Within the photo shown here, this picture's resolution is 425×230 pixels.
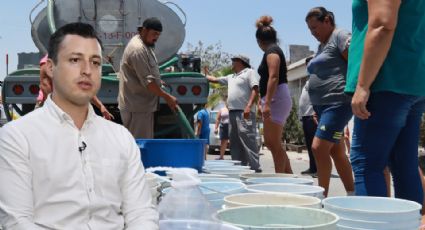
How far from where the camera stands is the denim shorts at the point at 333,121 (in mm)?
3975

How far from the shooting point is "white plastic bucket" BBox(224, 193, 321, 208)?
2.32 m

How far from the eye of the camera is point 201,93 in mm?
6773

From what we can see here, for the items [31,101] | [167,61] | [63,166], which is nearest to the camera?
[63,166]

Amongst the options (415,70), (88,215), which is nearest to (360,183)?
(415,70)

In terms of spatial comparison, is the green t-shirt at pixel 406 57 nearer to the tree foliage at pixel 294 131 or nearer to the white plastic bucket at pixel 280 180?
the white plastic bucket at pixel 280 180

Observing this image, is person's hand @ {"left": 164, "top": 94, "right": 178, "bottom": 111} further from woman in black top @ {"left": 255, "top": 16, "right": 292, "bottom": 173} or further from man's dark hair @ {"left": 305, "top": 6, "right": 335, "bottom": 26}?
man's dark hair @ {"left": 305, "top": 6, "right": 335, "bottom": 26}

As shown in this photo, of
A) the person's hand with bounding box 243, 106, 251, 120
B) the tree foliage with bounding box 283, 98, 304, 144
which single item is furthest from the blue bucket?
the tree foliage with bounding box 283, 98, 304, 144

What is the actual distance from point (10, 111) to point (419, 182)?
18.3 feet

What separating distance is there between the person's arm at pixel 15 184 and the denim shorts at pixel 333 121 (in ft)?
8.74

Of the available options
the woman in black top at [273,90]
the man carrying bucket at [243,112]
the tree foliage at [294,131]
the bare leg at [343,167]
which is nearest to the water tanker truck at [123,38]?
the man carrying bucket at [243,112]

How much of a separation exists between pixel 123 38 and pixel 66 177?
5765 millimetres

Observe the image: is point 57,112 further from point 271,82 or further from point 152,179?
point 271,82

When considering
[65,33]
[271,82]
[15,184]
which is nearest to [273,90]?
[271,82]

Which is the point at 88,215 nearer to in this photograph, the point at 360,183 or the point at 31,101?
the point at 360,183
